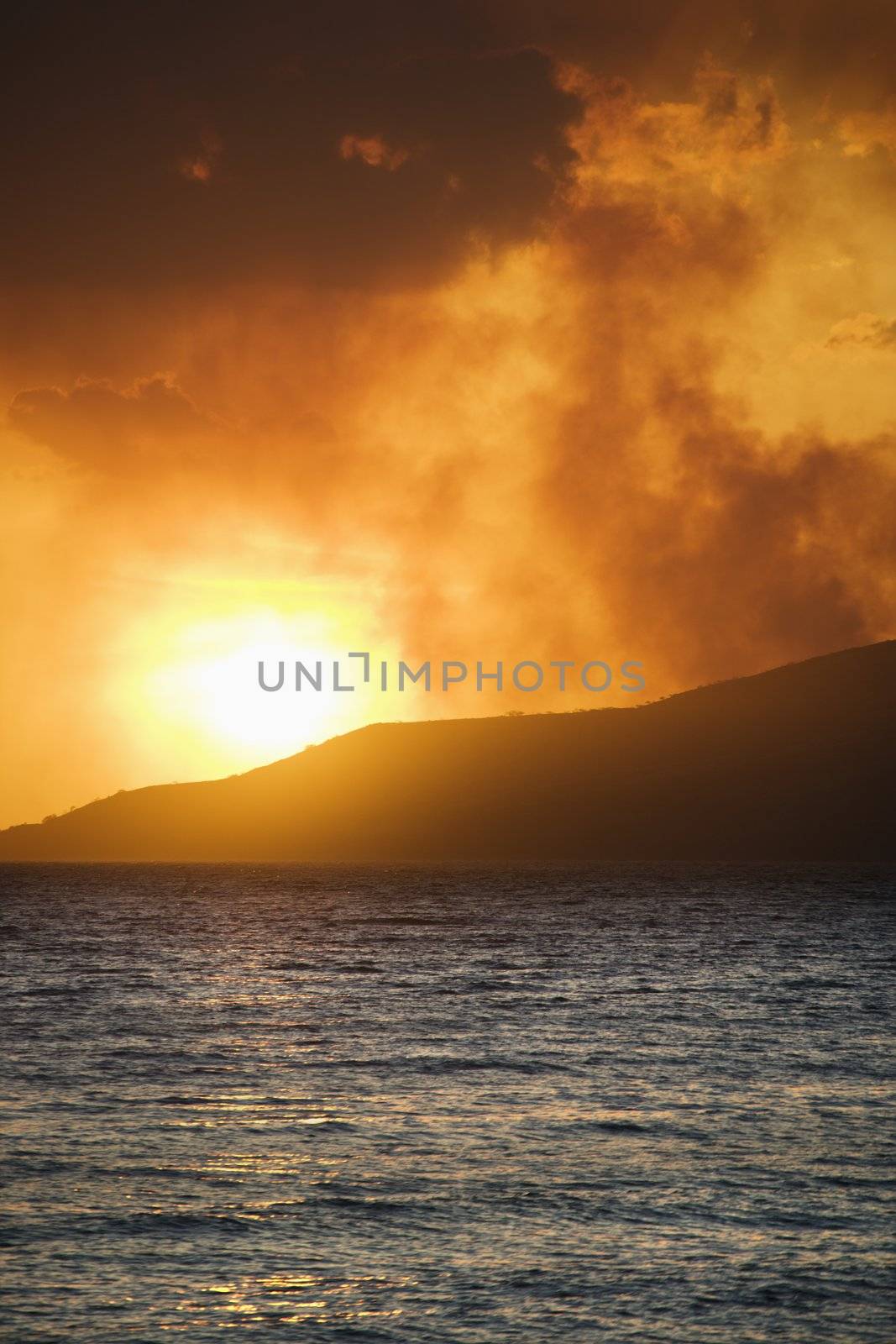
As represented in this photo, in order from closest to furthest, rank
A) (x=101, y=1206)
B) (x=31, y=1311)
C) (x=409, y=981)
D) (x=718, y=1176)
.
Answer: (x=31, y=1311) < (x=101, y=1206) < (x=718, y=1176) < (x=409, y=981)

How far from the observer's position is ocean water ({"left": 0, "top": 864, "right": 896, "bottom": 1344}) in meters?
15.8

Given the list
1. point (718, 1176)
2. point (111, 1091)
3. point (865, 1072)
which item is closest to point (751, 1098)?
point (865, 1072)

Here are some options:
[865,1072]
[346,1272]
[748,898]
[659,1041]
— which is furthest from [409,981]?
[748,898]

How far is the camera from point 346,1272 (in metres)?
17.0

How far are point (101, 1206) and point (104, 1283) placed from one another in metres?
3.73

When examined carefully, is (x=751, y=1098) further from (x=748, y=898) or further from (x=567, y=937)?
(x=748, y=898)

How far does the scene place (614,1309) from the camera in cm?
1566

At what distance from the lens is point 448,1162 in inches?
909

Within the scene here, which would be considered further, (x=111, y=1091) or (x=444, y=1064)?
(x=444, y=1064)

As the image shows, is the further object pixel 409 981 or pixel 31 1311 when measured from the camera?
pixel 409 981

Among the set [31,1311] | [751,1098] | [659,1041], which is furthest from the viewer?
[659,1041]

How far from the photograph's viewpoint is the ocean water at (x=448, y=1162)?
51.8 ft

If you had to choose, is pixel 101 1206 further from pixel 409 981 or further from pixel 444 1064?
pixel 409 981

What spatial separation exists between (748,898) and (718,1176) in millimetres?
136487
